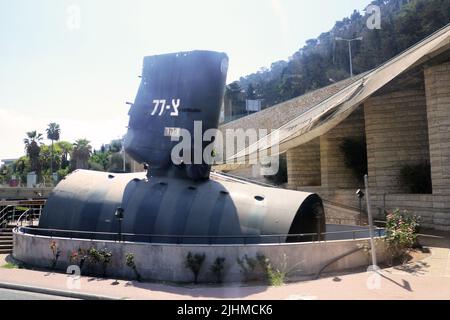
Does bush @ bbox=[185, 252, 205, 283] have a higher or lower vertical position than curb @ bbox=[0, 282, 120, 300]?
higher

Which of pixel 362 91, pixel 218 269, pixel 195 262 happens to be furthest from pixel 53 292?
pixel 362 91

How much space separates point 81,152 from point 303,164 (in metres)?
80.2

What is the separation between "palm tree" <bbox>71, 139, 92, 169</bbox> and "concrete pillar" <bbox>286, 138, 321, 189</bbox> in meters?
78.0

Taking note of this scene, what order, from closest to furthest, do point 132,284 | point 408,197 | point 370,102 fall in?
point 132,284, point 408,197, point 370,102

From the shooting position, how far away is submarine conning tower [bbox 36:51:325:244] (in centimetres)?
1875

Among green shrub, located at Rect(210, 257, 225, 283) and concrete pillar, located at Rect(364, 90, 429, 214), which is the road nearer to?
green shrub, located at Rect(210, 257, 225, 283)

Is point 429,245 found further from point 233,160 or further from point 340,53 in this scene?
point 340,53

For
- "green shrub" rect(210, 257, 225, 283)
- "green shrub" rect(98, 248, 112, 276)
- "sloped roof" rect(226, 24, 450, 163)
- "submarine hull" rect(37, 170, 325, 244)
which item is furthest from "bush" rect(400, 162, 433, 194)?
"green shrub" rect(98, 248, 112, 276)

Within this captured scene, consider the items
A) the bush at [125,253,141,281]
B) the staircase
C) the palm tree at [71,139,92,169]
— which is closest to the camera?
the bush at [125,253,141,281]

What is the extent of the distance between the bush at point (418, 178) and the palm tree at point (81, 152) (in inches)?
3708
